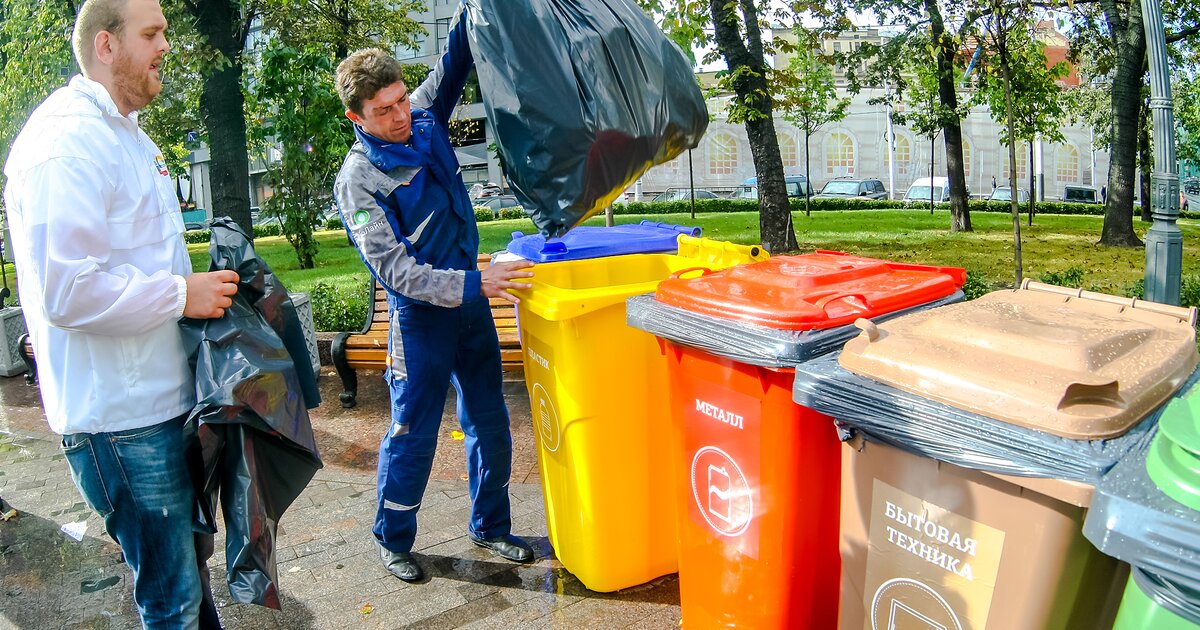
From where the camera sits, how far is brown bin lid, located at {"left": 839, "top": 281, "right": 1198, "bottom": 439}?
1559mm

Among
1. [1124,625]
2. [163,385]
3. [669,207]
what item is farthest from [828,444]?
[669,207]

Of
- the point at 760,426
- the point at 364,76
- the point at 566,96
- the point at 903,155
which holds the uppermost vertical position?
the point at 903,155

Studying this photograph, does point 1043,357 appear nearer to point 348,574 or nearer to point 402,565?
point 402,565

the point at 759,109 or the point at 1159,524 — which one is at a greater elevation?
the point at 759,109

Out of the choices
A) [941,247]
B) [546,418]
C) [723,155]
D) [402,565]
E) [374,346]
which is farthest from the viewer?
[723,155]

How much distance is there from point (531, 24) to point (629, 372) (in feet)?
3.80

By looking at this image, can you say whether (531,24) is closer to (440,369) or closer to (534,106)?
(534,106)

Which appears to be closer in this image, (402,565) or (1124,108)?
(402,565)

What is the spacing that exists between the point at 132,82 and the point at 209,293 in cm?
56

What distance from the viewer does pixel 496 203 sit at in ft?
88.7

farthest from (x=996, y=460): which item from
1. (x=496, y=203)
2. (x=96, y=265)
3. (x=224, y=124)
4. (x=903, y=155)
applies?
(x=903, y=155)

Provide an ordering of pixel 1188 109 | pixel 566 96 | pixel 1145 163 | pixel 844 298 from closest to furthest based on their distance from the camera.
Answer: pixel 844 298 → pixel 566 96 → pixel 1145 163 → pixel 1188 109

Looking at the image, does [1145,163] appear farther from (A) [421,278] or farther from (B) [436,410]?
(A) [421,278]

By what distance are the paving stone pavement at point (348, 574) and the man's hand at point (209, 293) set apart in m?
1.38
